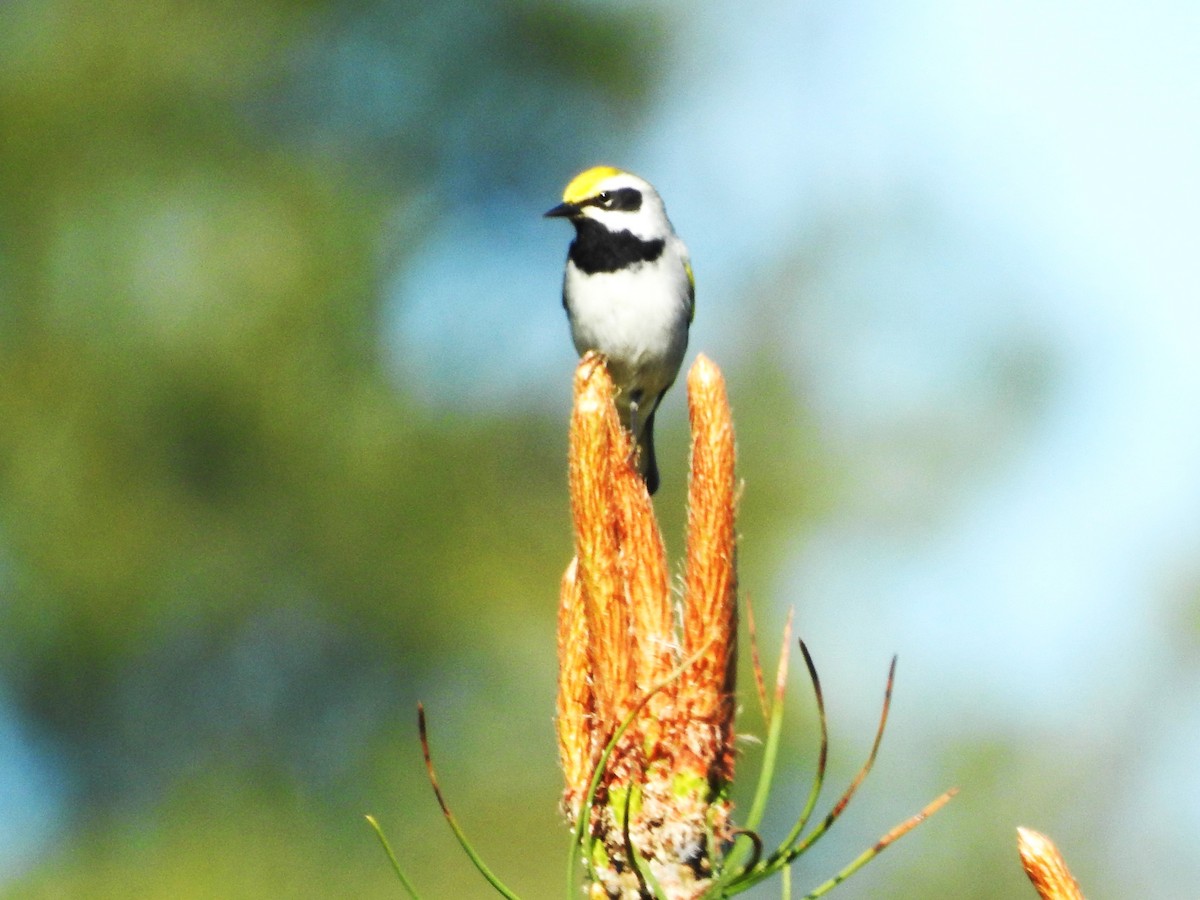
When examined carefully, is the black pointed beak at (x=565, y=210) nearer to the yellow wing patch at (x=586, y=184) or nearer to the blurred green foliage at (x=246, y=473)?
the yellow wing patch at (x=586, y=184)

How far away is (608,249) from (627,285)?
195 mm

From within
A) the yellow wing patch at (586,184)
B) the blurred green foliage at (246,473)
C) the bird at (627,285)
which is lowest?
the blurred green foliage at (246,473)

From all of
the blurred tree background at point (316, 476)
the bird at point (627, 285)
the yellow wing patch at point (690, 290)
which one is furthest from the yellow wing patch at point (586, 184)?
the blurred tree background at point (316, 476)

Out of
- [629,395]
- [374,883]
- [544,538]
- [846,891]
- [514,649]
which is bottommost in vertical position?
[374,883]

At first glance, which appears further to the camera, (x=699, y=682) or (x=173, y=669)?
(x=173, y=669)

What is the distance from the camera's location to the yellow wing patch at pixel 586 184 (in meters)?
5.05

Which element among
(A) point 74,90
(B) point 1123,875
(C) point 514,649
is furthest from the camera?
(A) point 74,90

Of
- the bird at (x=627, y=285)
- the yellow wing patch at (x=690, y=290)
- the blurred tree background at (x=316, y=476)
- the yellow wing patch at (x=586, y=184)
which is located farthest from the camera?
the blurred tree background at (x=316, y=476)

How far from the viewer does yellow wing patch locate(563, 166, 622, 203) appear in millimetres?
5047

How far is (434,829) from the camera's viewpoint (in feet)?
49.1

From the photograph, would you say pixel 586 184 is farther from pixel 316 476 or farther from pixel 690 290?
pixel 316 476

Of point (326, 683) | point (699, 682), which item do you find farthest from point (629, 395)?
point (326, 683)

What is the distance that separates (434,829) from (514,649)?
2182mm

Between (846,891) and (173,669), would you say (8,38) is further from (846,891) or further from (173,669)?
(846,891)
